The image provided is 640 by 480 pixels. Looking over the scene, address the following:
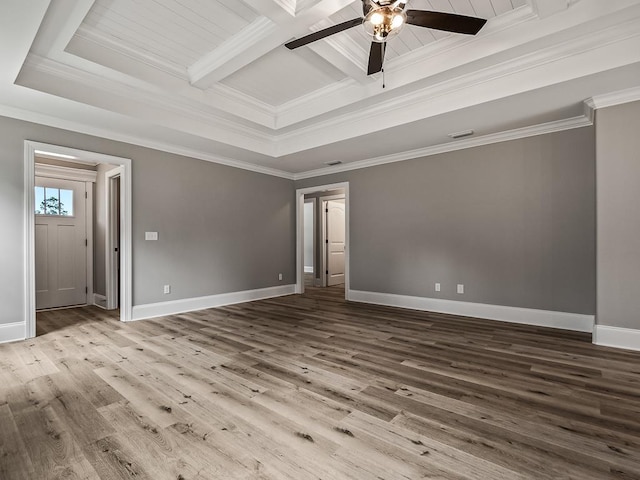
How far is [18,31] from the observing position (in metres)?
2.37

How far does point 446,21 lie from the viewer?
2.23 m

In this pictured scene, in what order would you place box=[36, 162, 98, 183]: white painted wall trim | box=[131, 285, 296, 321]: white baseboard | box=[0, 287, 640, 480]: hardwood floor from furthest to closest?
box=[36, 162, 98, 183]: white painted wall trim, box=[131, 285, 296, 321]: white baseboard, box=[0, 287, 640, 480]: hardwood floor

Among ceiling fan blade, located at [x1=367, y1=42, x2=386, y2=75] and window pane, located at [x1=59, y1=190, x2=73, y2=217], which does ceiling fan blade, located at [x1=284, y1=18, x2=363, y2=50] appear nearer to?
ceiling fan blade, located at [x1=367, y1=42, x2=386, y2=75]

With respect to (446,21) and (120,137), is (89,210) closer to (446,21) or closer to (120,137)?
(120,137)

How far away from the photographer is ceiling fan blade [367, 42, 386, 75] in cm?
253

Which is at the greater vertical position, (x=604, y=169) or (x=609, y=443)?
(x=604, y=169)

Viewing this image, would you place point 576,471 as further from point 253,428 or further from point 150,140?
point 150,140

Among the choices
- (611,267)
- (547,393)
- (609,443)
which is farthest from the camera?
(611,267)

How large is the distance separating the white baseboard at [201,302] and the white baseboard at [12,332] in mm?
A: 1121

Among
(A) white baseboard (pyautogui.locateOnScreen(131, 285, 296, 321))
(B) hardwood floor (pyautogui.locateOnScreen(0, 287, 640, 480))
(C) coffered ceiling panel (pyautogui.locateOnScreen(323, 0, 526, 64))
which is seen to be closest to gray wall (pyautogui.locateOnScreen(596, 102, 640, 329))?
(B) hardwood floor (pyautogui.locateOnScreen(0, 287, 640, 480))

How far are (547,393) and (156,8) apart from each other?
4210 millimetres

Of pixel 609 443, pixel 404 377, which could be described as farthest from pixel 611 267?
pixel 404 377

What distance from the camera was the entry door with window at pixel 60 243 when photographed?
17.1 feet

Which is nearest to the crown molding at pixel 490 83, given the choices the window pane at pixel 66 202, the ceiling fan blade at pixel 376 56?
the ceiling fan blade at pixel 376 56
